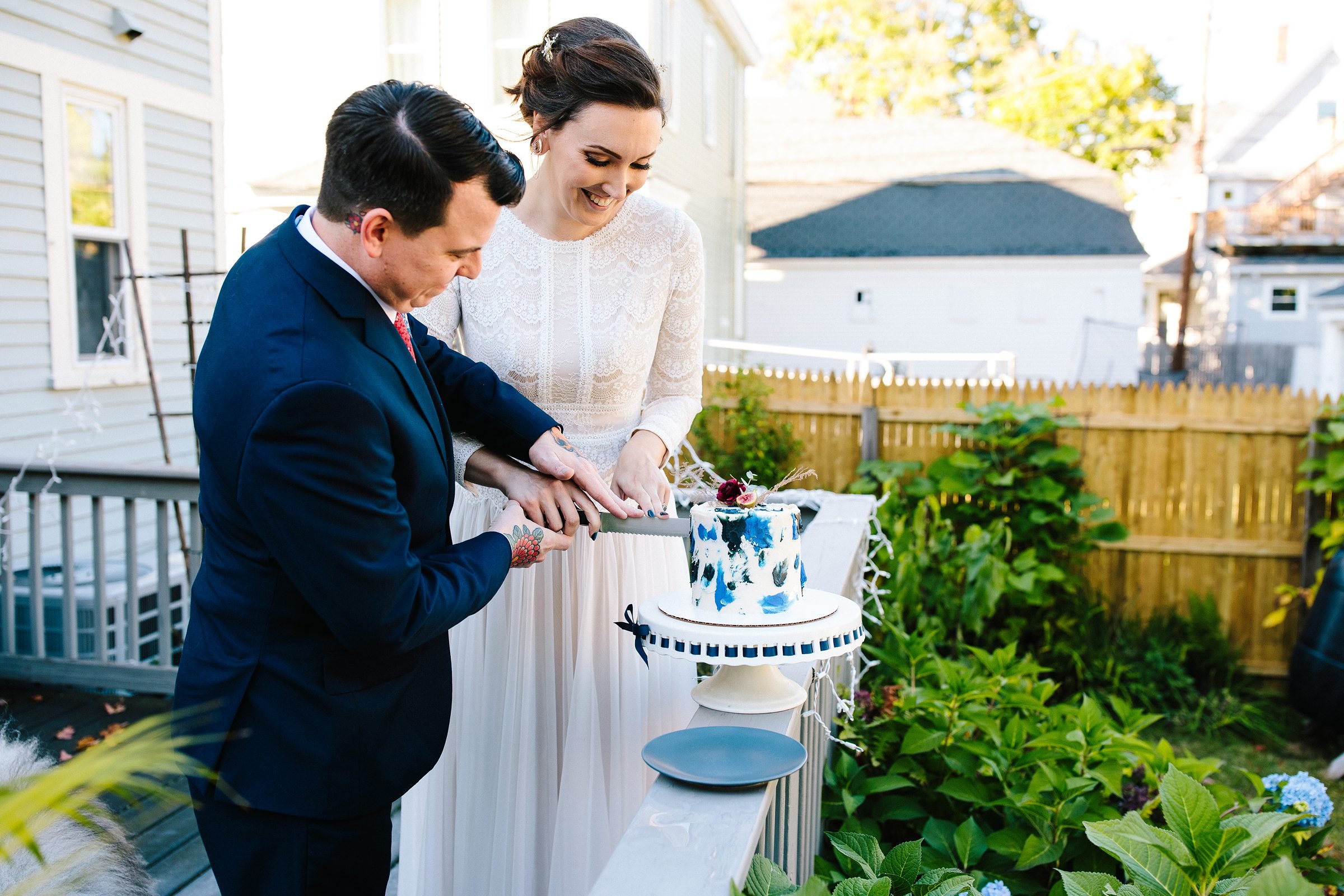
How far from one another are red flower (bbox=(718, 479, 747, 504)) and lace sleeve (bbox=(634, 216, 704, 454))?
0.31m

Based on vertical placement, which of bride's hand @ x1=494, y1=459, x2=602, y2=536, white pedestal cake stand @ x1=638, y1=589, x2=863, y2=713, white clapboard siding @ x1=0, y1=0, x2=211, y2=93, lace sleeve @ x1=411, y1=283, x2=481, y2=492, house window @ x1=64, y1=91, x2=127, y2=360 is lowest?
white pedestal cake stand @ x1=638, y1=589, x2=863, y2=713

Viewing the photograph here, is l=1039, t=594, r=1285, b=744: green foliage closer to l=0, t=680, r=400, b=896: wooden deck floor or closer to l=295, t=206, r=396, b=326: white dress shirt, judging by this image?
l=0, t=680, r=400, b=896: wooden deck floor

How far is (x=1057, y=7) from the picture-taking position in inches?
1083

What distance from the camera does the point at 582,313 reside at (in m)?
1.83

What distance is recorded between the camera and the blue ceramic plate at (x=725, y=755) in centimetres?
128

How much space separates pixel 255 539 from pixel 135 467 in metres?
3.33

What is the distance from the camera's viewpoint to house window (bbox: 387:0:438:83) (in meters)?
10.1

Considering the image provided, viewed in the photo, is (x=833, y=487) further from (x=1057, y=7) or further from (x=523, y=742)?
(x=1057, y=7)

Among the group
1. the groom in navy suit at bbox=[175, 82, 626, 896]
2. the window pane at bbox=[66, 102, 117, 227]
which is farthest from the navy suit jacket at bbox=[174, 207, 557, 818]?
the window pane at bbox=[66, 102, 117, 227]

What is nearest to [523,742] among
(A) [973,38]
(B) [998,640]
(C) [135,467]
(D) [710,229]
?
(C) [135,467]

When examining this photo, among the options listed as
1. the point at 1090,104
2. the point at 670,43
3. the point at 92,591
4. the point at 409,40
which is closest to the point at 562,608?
the point at 92,591

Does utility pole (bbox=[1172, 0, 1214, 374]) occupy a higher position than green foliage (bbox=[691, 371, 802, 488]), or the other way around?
utility pole (bbox=[1172, 0, 1214, 374])

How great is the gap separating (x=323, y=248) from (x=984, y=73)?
2984 cm

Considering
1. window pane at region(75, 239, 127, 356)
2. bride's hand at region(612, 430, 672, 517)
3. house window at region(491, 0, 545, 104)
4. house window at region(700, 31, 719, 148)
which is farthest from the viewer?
house window at region(700, 31, 719, 148)
